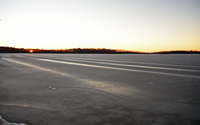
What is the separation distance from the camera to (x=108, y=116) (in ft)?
10.5

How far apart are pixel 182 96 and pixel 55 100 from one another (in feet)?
12.1

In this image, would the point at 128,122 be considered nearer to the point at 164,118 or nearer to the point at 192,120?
the point at 164,118

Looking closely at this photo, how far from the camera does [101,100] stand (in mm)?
4289

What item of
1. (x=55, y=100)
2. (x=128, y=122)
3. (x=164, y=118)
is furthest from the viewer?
(x=55, y=100)

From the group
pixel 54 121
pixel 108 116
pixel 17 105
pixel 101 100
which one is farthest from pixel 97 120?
pixel 17 105

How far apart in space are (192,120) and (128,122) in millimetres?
1258

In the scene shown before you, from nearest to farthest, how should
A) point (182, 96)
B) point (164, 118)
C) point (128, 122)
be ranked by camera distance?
point (128, 122), point (164, 118), point (182, 96)

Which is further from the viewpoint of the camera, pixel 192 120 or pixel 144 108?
pixel 144 108

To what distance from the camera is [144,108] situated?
12.1 ft

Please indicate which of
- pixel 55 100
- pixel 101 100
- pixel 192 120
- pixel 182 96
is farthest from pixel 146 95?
pixel 55 100

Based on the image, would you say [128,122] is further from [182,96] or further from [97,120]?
[182,96]

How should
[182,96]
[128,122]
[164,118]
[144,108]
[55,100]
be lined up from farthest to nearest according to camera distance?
[182,96] < [55,100] < [144,108] < [164,118] < [128,122]

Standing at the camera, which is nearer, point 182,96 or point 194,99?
point 194,99

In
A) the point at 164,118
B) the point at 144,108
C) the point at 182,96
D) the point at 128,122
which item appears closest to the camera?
the point at 128,122
